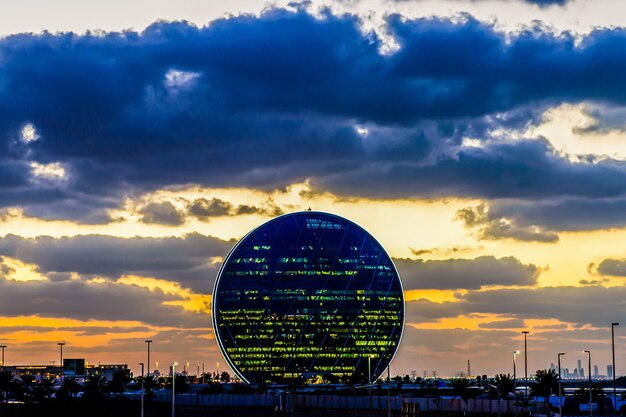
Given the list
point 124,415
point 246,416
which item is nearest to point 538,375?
point 246,416

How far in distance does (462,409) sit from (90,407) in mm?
41488

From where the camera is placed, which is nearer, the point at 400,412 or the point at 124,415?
the point at 124,415

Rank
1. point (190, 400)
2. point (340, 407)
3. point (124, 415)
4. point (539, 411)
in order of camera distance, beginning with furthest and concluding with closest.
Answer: point (190, 400) < point (340, 407) < point (539, 411) < point (124, 415)

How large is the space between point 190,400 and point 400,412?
44.2 metres

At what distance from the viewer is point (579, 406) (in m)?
142

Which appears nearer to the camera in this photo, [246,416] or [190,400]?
[246,416]

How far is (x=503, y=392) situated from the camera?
155 meters

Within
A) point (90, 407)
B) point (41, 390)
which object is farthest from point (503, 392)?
point (41, 390)

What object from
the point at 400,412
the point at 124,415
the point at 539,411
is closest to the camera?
the point at 124,415

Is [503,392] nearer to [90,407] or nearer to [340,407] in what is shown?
[340,407]

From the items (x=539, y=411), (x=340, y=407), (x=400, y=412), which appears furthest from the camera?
(x=340, y=407)

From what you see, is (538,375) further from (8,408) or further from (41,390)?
(41,390)

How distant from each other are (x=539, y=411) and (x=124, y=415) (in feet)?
146

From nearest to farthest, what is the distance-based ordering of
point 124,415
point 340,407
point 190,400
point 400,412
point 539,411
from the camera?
1. point 124,415
2. point 539,411
3. point 400,412
4. point 340,407
5. point 190,400
